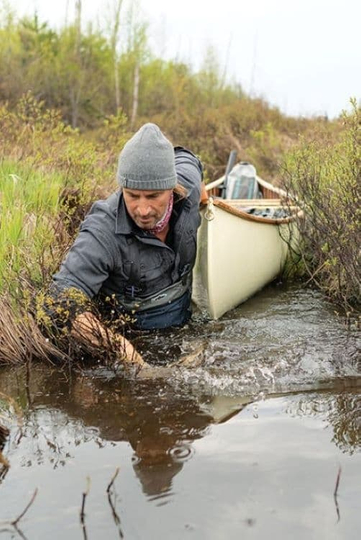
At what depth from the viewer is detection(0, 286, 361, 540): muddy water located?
294cm

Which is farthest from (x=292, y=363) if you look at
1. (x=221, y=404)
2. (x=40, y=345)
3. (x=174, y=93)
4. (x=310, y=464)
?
(x=174, y=93)

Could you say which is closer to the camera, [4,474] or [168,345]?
[4,474]

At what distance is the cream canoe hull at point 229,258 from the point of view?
5.89m

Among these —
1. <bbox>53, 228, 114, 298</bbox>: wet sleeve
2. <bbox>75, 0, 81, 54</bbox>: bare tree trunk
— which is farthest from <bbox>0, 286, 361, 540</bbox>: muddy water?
<bbox>75, 0, 81, 54</bbox>: bare tree trunk

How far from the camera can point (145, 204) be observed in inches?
191

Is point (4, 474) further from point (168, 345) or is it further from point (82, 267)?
point (168, 345)

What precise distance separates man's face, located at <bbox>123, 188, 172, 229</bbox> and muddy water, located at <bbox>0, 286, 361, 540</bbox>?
A: 0.96 m

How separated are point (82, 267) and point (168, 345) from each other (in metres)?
0.98

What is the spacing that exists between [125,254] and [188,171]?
3.61 feet

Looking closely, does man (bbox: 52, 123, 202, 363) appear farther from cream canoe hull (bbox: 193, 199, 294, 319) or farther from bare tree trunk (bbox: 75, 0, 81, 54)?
bare tree trunk (bbox: 75, 0, 81, 54)

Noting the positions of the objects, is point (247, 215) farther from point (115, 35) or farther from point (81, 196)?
point (115, 35)

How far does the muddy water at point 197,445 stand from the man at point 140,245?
315mm

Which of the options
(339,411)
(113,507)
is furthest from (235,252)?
(113,507)

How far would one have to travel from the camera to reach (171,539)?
2816 mm
